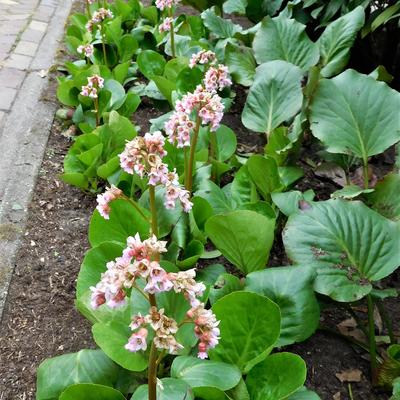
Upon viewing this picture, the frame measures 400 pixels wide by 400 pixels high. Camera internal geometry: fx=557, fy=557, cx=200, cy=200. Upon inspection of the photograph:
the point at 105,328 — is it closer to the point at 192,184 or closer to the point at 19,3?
the point at 192,184

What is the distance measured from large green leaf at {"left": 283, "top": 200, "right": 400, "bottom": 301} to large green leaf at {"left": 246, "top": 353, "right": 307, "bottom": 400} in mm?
237

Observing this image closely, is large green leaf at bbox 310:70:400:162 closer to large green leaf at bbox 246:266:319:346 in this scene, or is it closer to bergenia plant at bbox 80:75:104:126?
large green leaf at bbox 246:266:319:346

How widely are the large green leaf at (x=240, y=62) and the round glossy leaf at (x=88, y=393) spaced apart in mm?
1910

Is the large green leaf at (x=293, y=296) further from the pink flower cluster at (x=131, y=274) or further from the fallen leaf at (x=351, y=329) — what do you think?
the pink flower cluster at (x=131, y=274)

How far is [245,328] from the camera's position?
Answer: 146 cm

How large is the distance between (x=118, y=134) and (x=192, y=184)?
46 centimetres

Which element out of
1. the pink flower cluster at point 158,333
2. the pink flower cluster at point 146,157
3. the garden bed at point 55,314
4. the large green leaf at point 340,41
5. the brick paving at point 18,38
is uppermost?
the pink flower cluster at point 146,157

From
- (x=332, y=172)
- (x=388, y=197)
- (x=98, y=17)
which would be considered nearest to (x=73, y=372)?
(x=388, y=197)

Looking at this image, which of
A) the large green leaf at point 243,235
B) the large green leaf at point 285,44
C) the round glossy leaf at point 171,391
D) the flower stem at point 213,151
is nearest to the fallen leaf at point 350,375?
the large green leaf at point 243,235

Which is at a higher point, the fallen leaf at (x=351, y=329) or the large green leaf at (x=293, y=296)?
the large green leaf at (x=293, y=296)

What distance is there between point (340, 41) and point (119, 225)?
5.38 ft

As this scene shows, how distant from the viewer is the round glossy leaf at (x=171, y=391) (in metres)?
1.26

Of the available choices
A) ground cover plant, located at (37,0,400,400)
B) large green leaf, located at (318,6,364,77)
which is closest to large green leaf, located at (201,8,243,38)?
ground cover plant, located at (37,0,400,400)

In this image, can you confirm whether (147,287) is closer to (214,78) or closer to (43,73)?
(214,78)
